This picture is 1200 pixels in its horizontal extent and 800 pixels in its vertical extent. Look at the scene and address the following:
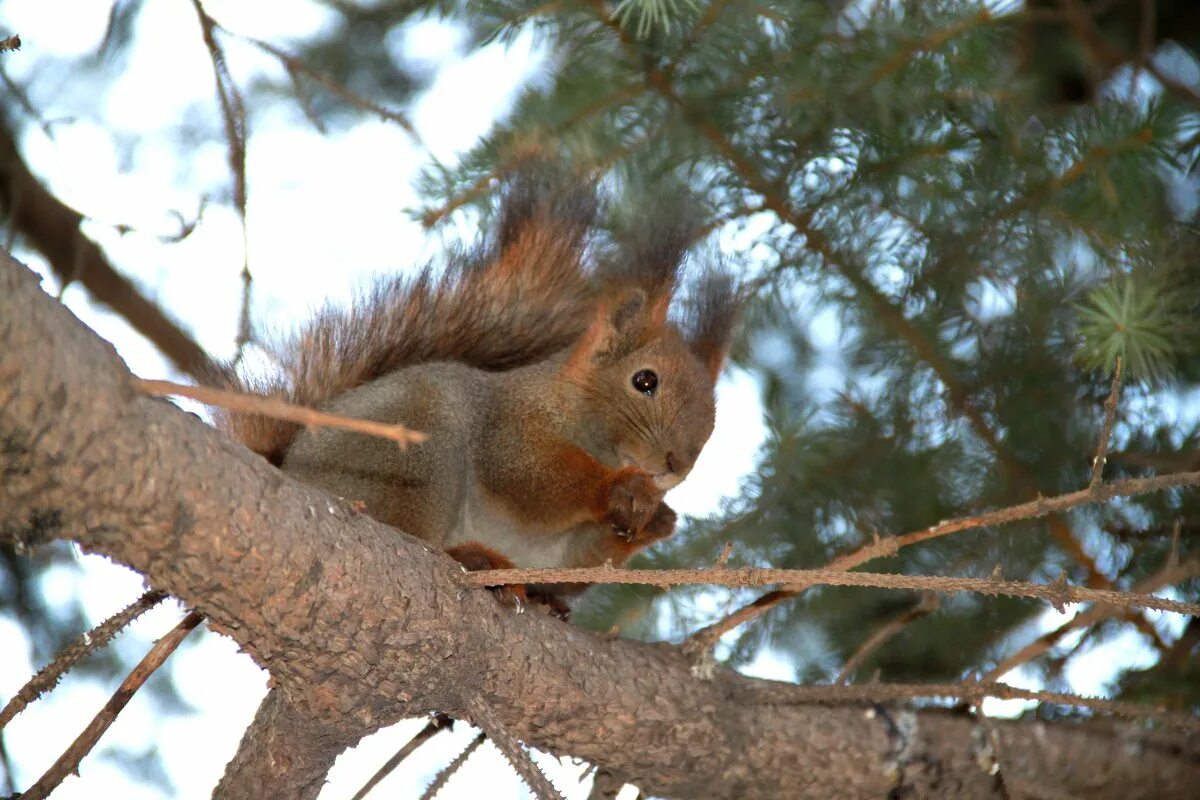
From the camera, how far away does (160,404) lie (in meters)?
1.03

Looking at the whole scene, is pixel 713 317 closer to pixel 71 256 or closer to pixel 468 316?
pixel 468 316

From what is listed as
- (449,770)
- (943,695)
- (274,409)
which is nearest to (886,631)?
(943,695)

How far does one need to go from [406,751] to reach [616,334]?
32.8 inches

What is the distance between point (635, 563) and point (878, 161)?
33.4 inches

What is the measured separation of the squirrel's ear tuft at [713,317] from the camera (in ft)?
6.88

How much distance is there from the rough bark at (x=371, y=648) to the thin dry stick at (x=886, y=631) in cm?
9

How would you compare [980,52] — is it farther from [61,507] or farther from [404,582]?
[61,507]

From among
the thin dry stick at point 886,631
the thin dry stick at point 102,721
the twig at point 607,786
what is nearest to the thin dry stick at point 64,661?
the thin dry stick at point 102,721

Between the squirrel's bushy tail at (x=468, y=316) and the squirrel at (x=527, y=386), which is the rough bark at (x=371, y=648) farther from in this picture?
the squirrel's bushy tail at (x=468, y=316)

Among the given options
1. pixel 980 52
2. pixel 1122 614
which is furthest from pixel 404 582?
pixel 1122 614

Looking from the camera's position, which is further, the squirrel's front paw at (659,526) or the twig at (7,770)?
the squirrel's front paw at (659,526)

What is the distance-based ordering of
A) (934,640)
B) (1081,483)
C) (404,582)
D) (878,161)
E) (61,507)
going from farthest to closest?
(934,640) → (1081,483) → (878,161) → (404,582) → (61,507)

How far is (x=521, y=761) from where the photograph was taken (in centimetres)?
126

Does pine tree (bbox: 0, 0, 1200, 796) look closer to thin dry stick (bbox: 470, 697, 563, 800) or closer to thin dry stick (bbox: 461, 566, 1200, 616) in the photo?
thin dry stick (bbox: 461, 566, 1200, 616)
